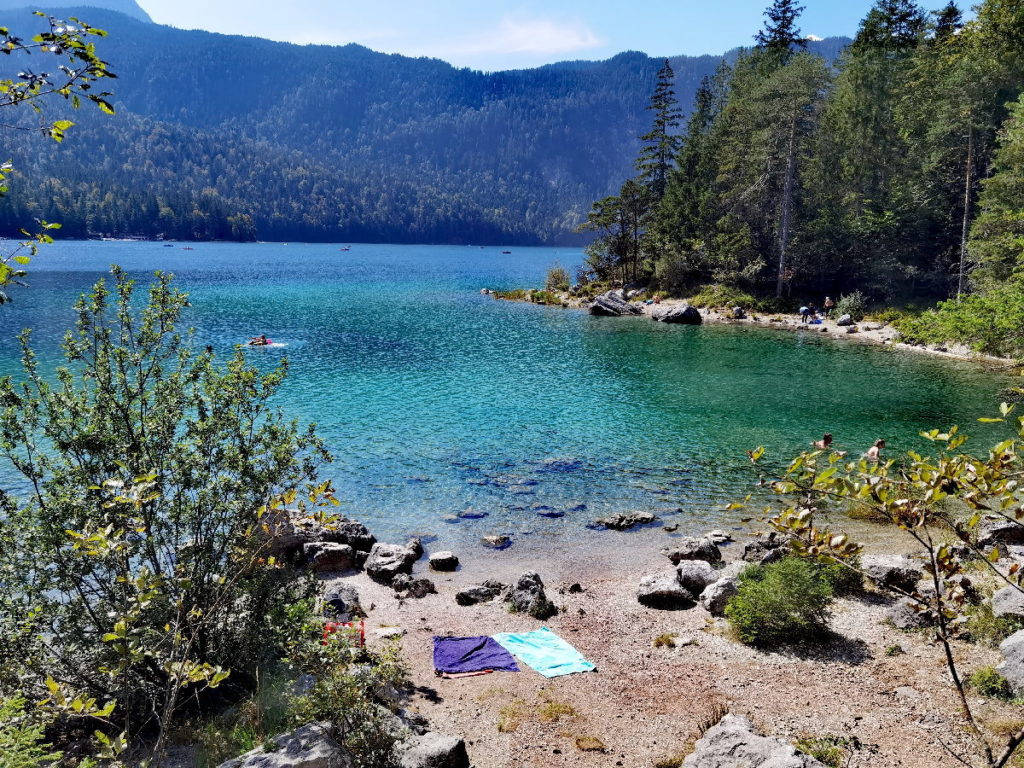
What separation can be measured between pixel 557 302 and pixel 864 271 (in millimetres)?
30007

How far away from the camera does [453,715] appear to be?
34.0 feet

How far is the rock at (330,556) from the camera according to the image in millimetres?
16641

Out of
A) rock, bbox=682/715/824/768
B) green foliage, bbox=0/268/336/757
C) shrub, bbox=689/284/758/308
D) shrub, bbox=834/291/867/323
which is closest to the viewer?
rock, bbox=682/715/824/768

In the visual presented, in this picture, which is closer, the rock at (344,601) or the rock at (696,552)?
the rock at (344,601)

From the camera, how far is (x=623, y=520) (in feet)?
61.9

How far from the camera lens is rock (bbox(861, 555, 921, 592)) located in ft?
44.3

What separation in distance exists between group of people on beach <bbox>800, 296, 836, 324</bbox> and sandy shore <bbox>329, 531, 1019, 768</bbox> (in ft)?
159

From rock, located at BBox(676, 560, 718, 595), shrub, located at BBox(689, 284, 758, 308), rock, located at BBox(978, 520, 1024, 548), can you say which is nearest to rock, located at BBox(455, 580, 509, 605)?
rock, located at BBox(676, 560, 718, 595)

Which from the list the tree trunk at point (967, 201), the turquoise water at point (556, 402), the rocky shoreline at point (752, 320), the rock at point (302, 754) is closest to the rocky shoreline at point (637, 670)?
the rock at point (302, 754)

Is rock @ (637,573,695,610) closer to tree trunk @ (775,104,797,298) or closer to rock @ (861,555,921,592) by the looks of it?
rock @ (861,555,921,592)

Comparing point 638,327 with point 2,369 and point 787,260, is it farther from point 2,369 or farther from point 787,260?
point 2,369

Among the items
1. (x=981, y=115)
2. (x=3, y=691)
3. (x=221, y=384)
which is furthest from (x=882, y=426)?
(x=981, y=115)

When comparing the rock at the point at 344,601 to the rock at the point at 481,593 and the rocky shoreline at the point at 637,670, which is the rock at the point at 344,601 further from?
the rock at the point at 481,593

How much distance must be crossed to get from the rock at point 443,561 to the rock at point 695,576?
5.54 metres
